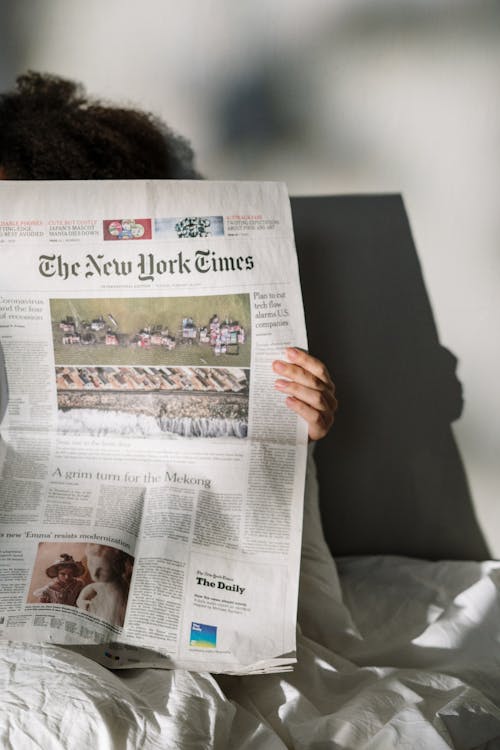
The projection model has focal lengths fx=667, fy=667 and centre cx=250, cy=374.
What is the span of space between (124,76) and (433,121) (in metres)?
0.44

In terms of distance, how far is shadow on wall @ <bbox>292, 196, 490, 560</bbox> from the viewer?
989 millimetres

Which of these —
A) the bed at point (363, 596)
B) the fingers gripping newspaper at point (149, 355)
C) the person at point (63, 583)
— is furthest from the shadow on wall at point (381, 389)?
the person at point (63, 583)

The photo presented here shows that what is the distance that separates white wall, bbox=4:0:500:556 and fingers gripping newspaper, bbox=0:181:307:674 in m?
0.19

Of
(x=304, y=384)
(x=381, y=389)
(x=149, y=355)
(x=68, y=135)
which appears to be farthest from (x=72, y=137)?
(x=381, y=389)

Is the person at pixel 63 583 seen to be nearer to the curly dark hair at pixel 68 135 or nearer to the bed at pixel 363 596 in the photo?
the bed at pixel 363 596

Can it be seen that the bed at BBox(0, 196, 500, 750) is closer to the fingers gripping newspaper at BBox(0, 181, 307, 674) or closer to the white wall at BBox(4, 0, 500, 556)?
the white wall at BBox(4, 0, 500, 556)

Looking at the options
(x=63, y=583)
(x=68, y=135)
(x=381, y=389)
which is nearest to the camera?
(x=63, y=583)

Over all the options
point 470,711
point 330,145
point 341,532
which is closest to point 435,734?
point 470,711

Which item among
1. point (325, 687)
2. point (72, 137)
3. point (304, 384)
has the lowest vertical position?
point (325, 687)

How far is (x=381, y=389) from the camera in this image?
3.38ft

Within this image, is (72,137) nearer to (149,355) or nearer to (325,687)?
(149,355)

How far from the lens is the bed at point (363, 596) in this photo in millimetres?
595

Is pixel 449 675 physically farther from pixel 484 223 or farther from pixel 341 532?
pixel 484 223

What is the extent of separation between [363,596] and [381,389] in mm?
308
